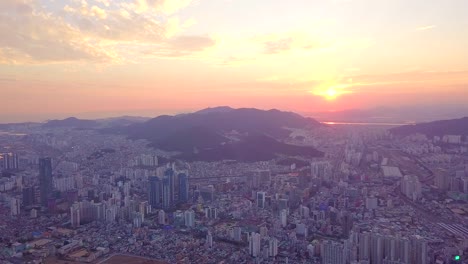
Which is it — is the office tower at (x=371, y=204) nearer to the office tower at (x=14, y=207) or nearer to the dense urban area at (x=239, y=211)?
the dense urban area at (x=239, y=211)

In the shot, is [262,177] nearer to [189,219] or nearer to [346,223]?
[189,219]

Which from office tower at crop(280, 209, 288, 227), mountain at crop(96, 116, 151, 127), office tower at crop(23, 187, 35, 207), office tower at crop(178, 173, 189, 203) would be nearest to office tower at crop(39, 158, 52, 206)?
office tower at crop(23, 187, 35, 207)

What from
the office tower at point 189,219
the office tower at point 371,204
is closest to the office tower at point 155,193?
the office tower at point 189,219

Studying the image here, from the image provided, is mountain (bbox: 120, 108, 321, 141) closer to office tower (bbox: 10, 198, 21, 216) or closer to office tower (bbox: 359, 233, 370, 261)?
office tower (bbox: 10, 198, 21, 216)

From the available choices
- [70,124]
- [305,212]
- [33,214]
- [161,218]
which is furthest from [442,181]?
[70,124]

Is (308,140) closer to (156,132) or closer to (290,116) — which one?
(290,116)
